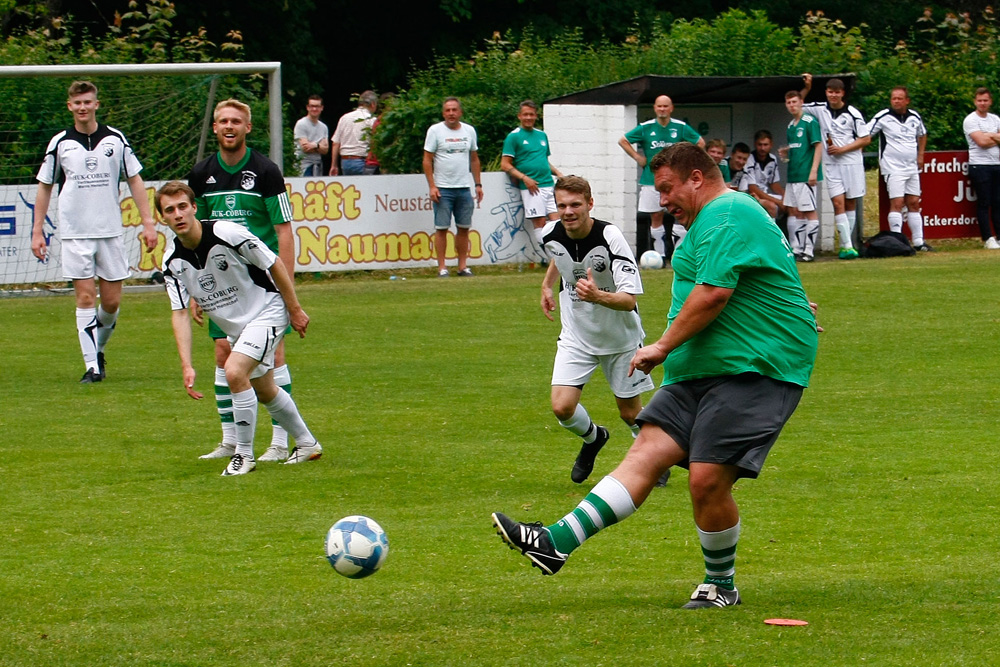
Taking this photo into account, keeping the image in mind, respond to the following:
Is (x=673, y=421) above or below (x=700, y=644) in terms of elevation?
above

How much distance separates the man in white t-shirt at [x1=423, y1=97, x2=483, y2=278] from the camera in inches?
756

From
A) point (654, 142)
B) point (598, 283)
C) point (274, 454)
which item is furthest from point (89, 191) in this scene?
point (654, 142)

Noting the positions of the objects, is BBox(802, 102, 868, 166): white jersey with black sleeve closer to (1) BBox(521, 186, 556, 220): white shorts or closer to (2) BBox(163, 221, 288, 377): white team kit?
(1) BBox(521, 186, 556, 220): white shorts

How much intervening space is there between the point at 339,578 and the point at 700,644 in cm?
186

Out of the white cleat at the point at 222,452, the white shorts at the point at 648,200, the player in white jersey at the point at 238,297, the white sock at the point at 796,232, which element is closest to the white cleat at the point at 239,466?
the player in white jersey at the point at 238,297

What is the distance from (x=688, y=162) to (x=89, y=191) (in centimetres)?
793

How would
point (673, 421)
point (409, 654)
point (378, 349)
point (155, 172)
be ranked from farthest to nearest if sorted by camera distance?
point (155, 172)
point (378, 349)
point (673, 421)
point (409, 654)

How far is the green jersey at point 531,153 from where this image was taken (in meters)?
19.6

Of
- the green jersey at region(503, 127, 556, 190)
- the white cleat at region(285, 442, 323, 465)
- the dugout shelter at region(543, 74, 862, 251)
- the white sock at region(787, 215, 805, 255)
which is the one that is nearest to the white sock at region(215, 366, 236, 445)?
the white cleat at region(285, 442, 323, 465)

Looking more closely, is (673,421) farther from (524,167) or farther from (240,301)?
(524,167)

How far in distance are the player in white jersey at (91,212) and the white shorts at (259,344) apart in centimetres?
404

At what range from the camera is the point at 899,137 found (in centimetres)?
2095

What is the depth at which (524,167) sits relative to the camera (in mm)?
19812

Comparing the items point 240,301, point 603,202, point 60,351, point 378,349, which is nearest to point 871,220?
point 603,202
